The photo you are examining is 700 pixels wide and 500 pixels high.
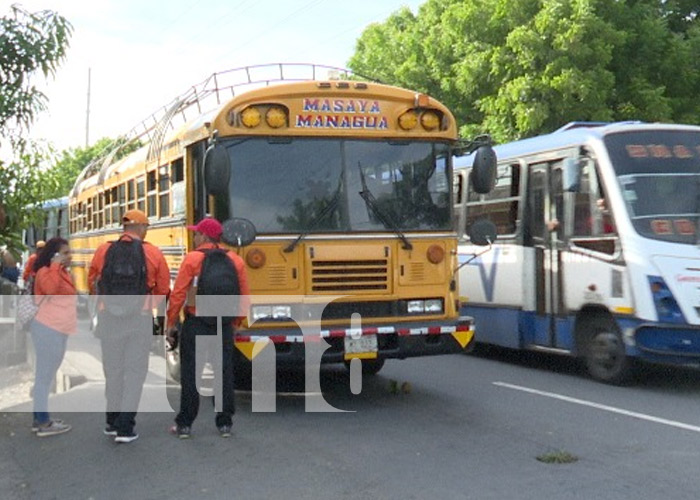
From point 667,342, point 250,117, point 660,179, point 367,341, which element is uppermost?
point 250,117

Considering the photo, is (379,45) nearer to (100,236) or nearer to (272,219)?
(100,236)

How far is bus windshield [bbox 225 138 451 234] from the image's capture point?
29.3 ft

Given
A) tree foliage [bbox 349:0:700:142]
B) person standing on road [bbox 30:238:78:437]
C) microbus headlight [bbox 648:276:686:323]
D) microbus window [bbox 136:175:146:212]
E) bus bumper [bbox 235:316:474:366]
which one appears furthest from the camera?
tree foliage [bbox 349:0:700:142]

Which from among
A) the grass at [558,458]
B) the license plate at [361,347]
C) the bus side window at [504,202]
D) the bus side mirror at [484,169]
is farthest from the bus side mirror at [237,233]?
the bus side window at [504,202]

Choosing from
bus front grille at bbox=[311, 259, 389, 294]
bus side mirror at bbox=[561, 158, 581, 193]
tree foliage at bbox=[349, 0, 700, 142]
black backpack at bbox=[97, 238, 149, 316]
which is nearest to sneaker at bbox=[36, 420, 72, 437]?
black backpack at bbox=[97, 238, 149, 316]

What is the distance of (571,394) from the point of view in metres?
9.99

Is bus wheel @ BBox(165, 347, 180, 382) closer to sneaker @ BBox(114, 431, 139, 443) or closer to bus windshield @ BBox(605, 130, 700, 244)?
sneaker @ BBox(114, 431, 139, 443)

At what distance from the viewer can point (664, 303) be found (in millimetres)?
9797

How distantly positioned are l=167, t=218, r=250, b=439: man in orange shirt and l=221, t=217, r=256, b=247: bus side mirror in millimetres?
452

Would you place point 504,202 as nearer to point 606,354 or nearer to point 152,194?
point 606,354

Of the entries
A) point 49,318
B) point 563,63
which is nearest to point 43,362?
point 49,318

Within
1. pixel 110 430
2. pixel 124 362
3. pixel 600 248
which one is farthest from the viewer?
pixel 600 248

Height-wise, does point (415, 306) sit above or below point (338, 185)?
below

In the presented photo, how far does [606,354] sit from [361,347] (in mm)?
3258
